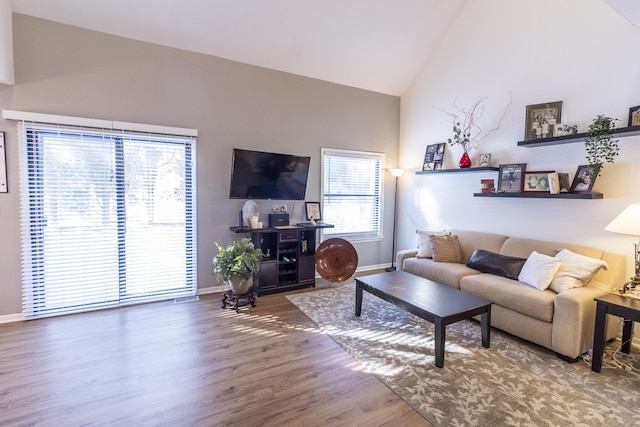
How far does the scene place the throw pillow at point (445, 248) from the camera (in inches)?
160

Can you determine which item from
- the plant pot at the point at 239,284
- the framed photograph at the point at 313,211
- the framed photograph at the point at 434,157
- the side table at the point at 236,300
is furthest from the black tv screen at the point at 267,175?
the framed photograph at the point at 434,157

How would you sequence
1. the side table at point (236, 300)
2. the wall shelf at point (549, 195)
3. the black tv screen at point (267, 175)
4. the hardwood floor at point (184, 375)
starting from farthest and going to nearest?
the black tv screen at point (267, 175), the side table at point (236, 300), the wall shelf at point (549, 195), the hardwood floor at point (184, 375)

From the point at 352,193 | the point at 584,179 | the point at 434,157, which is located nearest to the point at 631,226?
the point at 584,179

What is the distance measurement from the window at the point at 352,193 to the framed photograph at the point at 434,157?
784 mm

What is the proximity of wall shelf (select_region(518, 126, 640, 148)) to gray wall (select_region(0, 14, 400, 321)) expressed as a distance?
2337 millimetres

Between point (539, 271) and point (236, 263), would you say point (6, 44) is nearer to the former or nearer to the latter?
point (236, 263)

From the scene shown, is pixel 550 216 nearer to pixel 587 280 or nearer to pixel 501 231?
pixel 501 231

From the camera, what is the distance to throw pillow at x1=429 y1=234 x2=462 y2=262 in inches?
160

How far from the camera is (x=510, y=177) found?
382cm

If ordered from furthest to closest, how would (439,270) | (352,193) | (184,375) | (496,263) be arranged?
(352,193) → (439,270) → (496,263) → (184,375)

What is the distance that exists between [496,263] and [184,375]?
3.26m

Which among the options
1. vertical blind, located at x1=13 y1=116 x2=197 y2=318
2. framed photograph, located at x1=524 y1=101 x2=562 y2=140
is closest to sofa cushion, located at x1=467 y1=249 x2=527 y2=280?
framed photograph, located at x1=524 y1=101 x2=562 y2=140

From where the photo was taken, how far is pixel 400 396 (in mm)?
2146

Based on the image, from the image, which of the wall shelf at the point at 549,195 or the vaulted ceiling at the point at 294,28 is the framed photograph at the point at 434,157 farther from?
the vaulted ceiling at the point at 294,28
